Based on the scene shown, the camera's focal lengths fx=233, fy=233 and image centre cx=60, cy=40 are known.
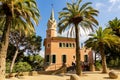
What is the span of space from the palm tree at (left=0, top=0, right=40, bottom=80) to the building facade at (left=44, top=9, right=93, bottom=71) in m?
23.9

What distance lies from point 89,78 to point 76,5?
10427 millimetres

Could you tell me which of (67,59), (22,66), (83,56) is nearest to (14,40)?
(22,66)

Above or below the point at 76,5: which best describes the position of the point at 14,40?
below

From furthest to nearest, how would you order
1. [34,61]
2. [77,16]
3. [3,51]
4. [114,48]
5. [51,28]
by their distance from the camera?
[51,28], [34,61], [114,48], [77,16], [3,51]

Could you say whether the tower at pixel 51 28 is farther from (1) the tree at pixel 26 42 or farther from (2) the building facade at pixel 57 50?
(1) the tree at pixel 26 42

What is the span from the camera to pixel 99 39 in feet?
117

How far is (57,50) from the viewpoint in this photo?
51.4 meters

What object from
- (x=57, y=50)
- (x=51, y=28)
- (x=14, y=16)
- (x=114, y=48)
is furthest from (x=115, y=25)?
(x=14, y=16)

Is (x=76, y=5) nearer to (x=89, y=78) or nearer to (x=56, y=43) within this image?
(x=89, y=78)

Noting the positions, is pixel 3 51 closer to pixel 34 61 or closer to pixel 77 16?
pixel 77 16

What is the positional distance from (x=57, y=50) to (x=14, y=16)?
91.2 ft

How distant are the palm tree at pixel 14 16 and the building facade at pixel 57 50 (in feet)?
78.4

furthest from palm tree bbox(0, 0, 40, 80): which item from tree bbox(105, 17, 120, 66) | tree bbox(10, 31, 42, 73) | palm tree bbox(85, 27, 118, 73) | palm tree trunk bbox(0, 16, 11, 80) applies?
tree bbox(105, 17, 120, 66)

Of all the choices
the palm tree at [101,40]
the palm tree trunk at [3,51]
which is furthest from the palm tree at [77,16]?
the palm tree trunk at [3,51]
